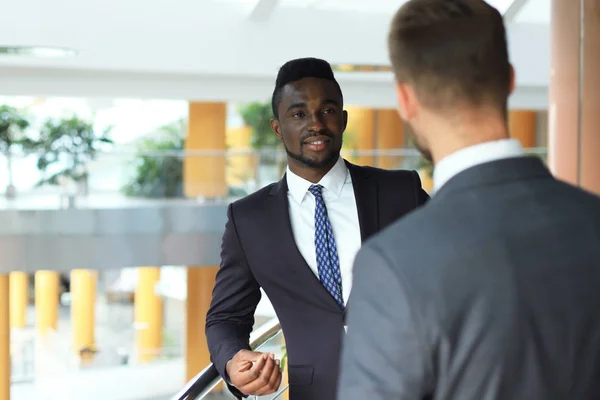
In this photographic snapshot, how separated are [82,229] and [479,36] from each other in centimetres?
1078

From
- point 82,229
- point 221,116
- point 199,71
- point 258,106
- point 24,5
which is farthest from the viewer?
point 258,106

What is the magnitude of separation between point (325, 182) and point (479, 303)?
1156 millimetres

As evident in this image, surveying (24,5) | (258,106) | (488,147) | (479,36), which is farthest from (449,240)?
(258,106)

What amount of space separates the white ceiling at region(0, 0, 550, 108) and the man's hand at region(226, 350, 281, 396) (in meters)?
7.56

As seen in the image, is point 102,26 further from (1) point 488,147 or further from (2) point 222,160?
(1) point 488,147

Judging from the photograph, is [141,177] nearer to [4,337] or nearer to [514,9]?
Result: [4,337]

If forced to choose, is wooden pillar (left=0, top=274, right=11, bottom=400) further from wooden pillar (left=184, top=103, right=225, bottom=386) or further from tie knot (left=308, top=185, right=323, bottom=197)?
tie knot (left=308, top=185, right=323, bottom=197)

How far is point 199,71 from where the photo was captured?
9953 mm

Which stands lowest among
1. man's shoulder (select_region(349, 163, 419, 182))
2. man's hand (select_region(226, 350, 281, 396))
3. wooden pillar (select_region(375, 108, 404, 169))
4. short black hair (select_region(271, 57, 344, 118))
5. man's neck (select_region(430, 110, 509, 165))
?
man's hand (select_region(226, 350, 281, 396))

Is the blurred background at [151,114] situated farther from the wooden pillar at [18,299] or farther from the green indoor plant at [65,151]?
the wooden pillar at [18,299]

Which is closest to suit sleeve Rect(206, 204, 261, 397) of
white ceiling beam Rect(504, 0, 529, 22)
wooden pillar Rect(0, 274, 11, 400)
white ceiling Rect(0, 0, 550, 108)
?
white ceiling Rect(0, 0, 550, 108)

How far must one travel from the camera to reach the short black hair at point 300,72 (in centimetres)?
217

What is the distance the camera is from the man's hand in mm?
1951

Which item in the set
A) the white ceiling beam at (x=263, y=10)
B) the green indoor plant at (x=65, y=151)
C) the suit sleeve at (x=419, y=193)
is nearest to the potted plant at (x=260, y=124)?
the green indoor plant at (x=65, y=151)
